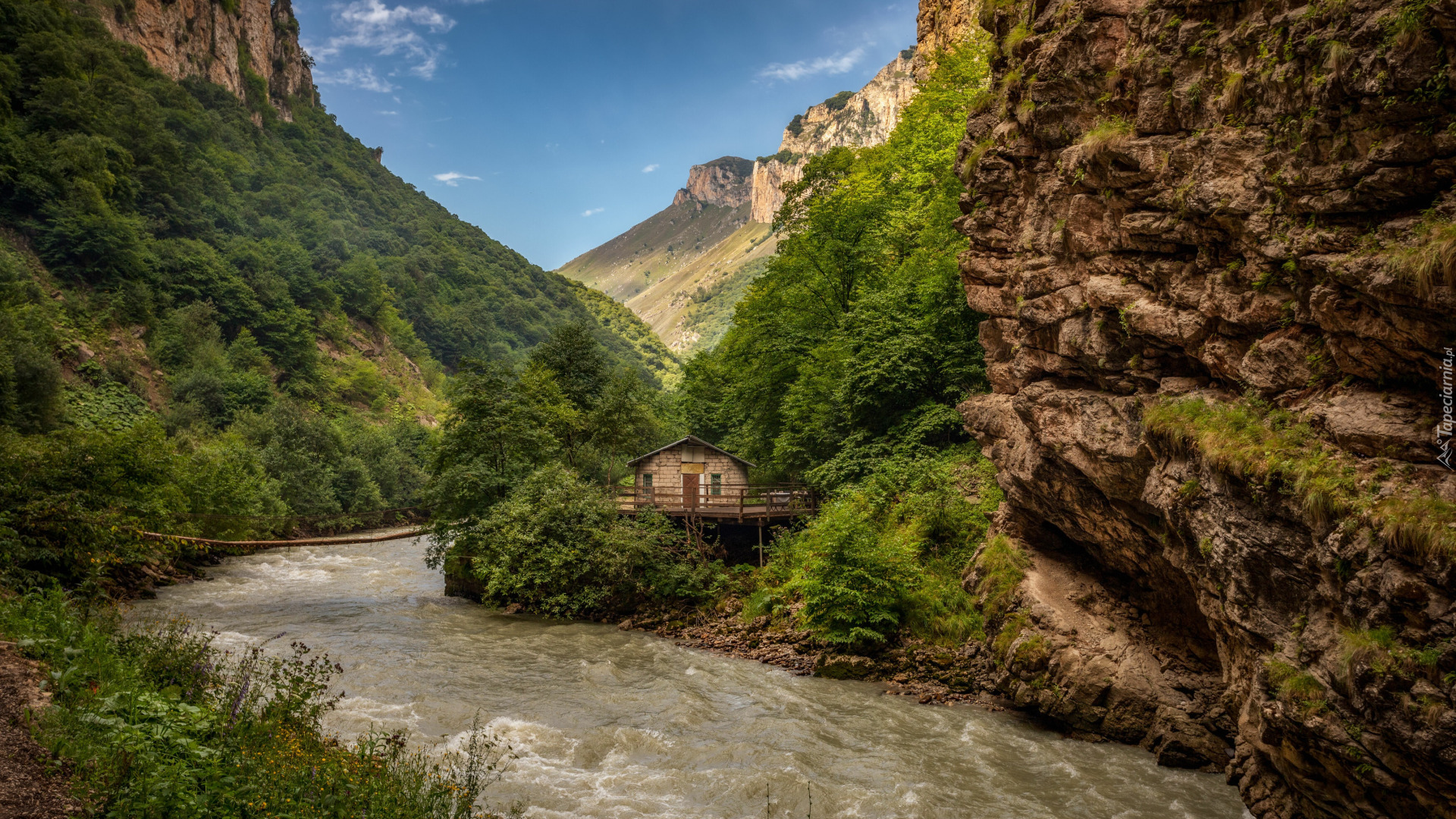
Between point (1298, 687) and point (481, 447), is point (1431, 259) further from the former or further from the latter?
point (481, 447)

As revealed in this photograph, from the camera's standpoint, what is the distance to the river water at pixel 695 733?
965 centimetres

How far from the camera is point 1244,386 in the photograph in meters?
8.33

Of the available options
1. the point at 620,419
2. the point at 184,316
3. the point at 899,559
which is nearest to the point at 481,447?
the point at 620,419

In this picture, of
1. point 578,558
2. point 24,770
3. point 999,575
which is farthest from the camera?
point 578,558

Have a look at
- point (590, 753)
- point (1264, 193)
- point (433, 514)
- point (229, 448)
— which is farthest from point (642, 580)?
point (229, 448)

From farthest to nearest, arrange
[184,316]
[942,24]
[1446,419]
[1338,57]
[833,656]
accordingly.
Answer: [184,316], [942,24], [833,656], [1338,57], [1446,419]

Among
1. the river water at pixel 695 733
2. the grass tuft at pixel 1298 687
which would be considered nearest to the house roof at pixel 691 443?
the river water at pixel 695 733

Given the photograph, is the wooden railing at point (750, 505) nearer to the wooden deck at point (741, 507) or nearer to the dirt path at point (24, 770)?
the wooden deck at point (741, 507)

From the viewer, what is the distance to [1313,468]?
6.77 m

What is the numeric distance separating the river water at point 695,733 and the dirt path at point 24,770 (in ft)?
16.1

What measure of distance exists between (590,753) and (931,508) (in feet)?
37.2

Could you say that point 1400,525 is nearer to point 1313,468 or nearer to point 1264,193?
point 1313,468

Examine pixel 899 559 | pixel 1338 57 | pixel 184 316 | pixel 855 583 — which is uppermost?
pixel 184 316

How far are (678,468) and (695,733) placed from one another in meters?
19.8
